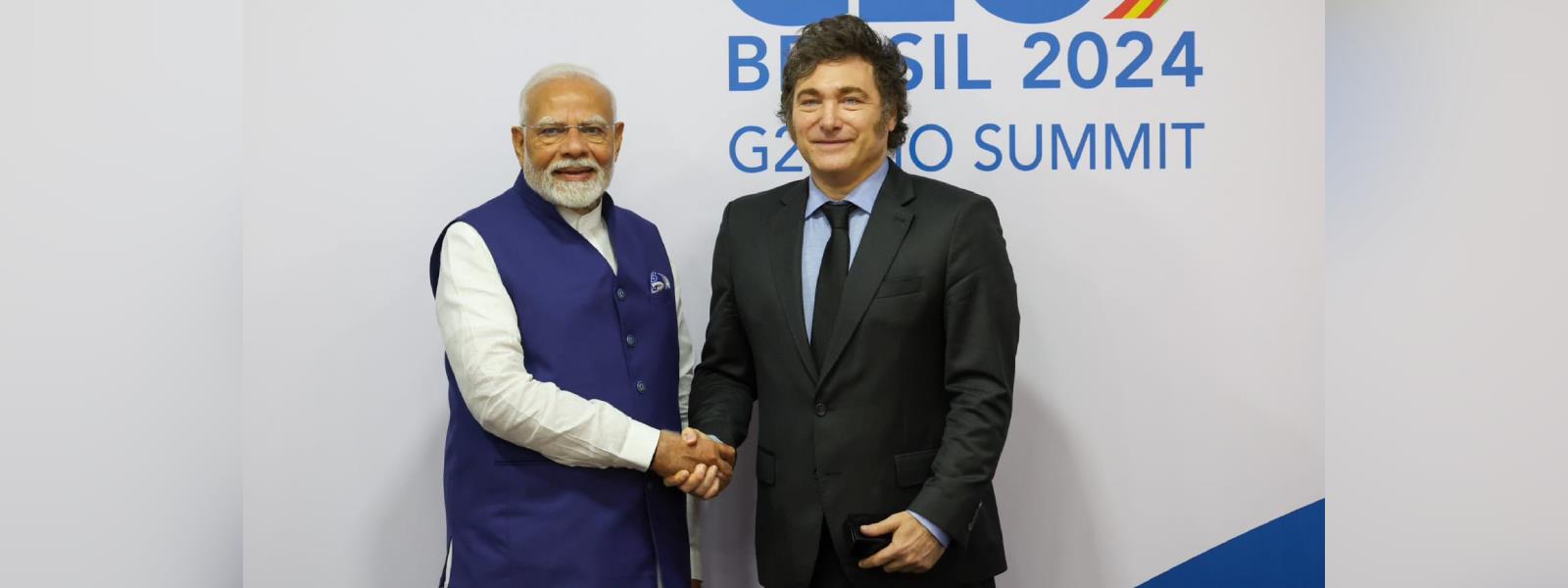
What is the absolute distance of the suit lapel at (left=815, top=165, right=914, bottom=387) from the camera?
2.34 meters

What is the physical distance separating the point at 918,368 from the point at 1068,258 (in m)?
0.85

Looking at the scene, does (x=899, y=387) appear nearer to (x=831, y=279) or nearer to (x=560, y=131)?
(x=831, y=279)

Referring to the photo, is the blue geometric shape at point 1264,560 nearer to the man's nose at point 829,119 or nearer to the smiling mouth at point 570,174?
the man's nose at point 829,119

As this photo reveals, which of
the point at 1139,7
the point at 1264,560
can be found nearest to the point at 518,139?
the point at 1139,7

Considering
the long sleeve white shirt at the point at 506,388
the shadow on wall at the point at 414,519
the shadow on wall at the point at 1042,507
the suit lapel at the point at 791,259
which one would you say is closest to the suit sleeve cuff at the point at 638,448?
the long sleeve white shirt at the point at 506,388

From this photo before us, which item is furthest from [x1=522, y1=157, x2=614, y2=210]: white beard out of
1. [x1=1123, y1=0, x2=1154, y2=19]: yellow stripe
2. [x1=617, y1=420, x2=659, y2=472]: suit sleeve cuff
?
[x1=1123, y1=0, x2=1154, y2=19]: yellow stripe

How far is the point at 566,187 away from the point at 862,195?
24.6 inches

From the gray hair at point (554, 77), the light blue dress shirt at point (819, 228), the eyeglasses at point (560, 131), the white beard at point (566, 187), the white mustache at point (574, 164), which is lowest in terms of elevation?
the light blue dress shirt at point (819, 228)

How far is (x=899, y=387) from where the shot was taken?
2.36 m

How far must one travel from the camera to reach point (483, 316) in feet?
7.48

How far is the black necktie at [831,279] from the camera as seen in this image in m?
2.39

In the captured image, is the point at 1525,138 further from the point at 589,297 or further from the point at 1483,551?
the point at 589,297

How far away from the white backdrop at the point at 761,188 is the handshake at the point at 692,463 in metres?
0.58

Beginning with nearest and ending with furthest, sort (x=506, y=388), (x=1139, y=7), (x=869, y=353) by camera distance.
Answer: (x=506, y=388)
(x=869, y=353)
(x=1139, y=7)
